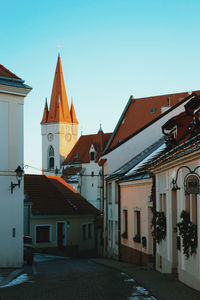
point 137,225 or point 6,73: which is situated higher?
point 6,73

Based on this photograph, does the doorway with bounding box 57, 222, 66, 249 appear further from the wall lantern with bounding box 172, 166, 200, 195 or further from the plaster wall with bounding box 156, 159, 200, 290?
the wall lantern with bounding box 172, 166, 200, 195

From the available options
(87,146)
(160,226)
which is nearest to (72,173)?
(87,146)

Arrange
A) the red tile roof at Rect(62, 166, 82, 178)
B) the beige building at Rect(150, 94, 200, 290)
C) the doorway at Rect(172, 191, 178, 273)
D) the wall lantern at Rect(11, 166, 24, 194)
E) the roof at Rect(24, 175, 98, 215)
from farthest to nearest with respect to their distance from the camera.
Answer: the red tile roof at Rect(62, 166, 82, 178) → the roof at Rect(24, 175, 98, 215) → the wall lantern at Rect(11, 166, 24, 194) → the doorway at Rect(172, 191, 178, 273) → the beige building at Rect(150, 94, 200, 290)

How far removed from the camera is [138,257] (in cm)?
2144

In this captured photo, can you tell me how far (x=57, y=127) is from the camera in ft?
380

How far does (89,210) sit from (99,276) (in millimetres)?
25050

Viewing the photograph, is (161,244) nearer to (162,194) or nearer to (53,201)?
(162,194)

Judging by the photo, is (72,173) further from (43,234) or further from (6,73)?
(6,73)

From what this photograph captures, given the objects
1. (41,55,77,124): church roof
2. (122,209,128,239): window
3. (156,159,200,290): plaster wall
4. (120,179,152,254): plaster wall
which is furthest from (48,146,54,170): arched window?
(156,159,200,290): plaster wall

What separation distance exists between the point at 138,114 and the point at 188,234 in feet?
142

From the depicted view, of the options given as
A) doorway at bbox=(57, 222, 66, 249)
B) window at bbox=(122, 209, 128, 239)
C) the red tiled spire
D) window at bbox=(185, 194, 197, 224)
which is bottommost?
doorway at bbox=(57, 222, 66, 249)

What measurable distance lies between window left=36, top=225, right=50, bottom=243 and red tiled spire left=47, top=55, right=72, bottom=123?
79923 mm

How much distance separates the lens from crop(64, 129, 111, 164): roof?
9222 centimetres

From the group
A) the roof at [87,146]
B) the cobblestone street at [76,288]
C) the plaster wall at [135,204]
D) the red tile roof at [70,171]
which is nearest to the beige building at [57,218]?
the plaster wall at [135,204]
